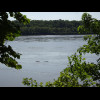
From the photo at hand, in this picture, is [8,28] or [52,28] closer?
[8,28]

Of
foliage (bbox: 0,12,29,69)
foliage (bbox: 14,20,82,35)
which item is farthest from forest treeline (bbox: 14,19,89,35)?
foliage (bbox: 0,12,29,69)

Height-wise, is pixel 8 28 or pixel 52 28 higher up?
pixel 8 28

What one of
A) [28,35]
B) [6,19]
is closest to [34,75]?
[6,19]

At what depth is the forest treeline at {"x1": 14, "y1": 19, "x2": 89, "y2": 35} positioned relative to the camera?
98.6m

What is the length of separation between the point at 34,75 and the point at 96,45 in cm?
1658

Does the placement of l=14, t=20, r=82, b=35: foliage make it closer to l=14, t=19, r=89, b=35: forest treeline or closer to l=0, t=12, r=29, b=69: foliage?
l=14, t=19, r=89, b=35: forest treeline

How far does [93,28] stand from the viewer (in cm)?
671

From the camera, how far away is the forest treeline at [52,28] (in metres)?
98.6

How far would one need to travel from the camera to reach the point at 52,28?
337 feet

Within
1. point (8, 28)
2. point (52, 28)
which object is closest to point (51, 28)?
point (52, 28)

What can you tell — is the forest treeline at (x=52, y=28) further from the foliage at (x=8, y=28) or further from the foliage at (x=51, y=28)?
the foliage at (x=8, y=28)

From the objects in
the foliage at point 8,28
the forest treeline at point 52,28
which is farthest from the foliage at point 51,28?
the foliage at point 8,28

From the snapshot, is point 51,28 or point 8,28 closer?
point 8,28

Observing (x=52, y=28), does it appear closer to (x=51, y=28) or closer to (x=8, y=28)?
(x=51, y=28)
